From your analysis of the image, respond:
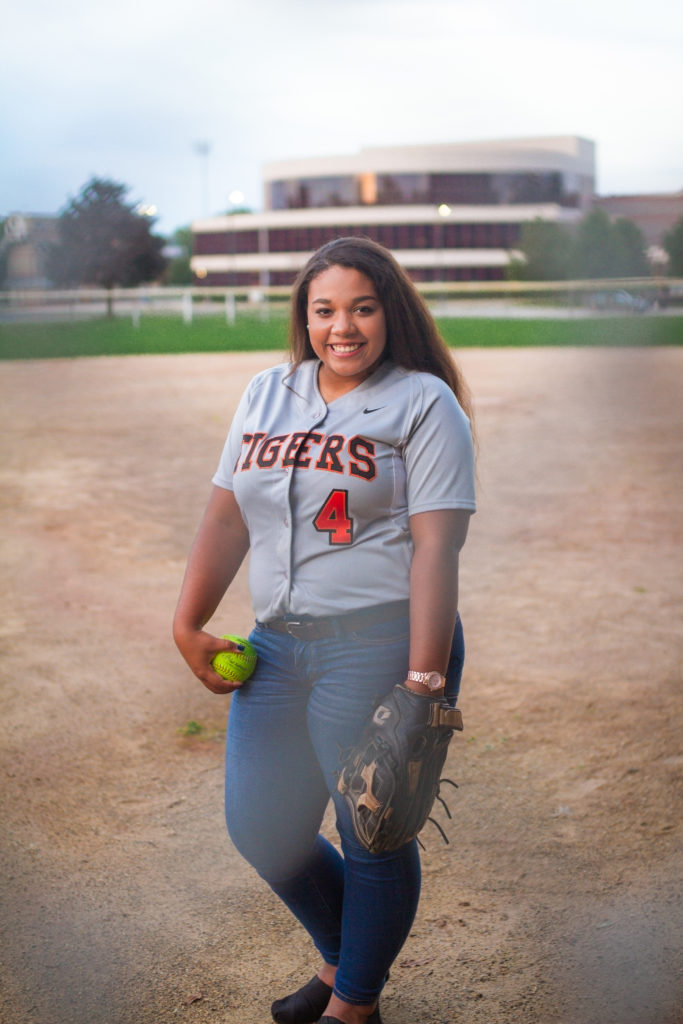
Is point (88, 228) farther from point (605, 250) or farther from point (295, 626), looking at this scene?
point (605, 250)

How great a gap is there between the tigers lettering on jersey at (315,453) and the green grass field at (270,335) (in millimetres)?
14041

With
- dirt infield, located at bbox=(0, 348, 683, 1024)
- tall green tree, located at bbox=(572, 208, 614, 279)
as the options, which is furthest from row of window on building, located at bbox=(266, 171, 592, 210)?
dirt infield, located at bbox=(0, 348, 683, 1024)

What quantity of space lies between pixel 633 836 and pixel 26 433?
28.6 ft

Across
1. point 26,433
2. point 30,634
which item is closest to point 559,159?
point 26,433

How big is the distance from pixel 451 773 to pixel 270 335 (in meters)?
23.6

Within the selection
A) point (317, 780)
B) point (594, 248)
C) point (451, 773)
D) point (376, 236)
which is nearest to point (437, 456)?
point (317, 780)

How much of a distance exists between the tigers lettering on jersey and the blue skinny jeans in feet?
0.99

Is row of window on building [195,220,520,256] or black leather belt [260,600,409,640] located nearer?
black leather belt [260,600,409,640]

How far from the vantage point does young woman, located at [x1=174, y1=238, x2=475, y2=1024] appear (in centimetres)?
193

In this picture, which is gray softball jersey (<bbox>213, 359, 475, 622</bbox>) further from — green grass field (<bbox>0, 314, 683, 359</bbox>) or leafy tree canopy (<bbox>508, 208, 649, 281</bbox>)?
green grass field (<bbox>0, 314, 683, 359</bbox>)

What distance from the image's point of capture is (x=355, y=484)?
1.93 metres

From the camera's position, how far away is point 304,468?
197cm

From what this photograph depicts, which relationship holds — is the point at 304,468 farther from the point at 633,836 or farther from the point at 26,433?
the point at 26,433

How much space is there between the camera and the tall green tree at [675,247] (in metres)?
8.49
